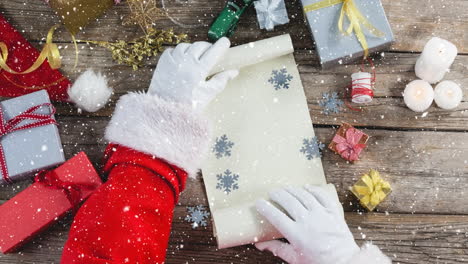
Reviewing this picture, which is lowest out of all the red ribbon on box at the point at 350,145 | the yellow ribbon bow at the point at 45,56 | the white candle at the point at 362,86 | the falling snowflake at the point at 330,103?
the red ribbon on box at the point at 350,145

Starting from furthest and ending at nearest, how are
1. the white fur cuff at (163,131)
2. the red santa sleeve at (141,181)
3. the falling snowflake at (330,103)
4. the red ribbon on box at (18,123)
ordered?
1. the falling snowflake at (330,103)
2. the red ribbon on box at (18,123)
3. the white fur cuff at (163,131)
4. the red santa sleeve at (141,181)

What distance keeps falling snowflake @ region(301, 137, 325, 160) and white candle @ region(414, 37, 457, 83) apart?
35 centimetres

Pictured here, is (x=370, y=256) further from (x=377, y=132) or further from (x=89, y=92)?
(x=89, y=92)

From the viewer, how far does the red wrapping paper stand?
137cm

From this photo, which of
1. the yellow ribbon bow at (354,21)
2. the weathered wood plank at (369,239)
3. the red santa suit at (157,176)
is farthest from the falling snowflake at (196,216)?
the yellow ribbon bow at (354,21)

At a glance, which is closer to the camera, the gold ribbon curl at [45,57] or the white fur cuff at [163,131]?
the white fur cuff at [163,131]

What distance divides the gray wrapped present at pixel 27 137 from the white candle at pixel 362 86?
81 cm

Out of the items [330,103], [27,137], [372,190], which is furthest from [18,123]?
[372,190]

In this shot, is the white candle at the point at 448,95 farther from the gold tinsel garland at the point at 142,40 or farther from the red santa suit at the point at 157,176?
the gold tinsel garland at the point at 142,40

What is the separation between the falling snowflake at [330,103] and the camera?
1.38 meters

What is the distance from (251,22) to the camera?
1.42 meters

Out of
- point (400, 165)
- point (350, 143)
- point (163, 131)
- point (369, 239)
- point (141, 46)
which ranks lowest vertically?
point (369, 239)

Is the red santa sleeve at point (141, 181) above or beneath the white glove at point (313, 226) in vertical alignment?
above

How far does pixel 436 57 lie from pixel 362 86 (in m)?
0.21
